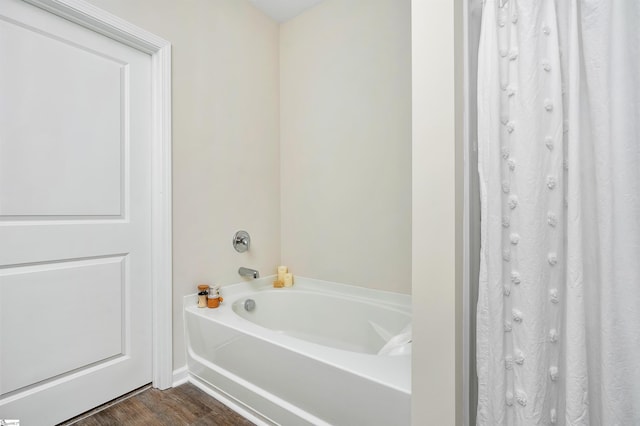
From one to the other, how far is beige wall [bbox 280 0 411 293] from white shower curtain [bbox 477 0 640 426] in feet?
3.29

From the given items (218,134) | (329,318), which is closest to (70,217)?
(218,134)

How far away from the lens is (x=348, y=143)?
212 centimetres

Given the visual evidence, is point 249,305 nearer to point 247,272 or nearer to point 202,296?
point 247,272

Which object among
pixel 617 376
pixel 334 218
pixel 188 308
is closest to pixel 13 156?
pixel 188 308

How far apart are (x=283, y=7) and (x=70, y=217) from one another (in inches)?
80.8

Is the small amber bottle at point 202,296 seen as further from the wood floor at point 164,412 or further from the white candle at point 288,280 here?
the white candle at point 288,280

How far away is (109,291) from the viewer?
1.61 m

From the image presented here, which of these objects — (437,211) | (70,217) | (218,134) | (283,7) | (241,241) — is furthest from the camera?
(283,7)

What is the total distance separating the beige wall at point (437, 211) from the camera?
857mm

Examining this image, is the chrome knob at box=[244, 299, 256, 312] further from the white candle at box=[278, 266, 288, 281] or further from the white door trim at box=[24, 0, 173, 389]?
the white door trim at box=[24, 0, 173, 389]

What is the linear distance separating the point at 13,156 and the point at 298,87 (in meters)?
1.77

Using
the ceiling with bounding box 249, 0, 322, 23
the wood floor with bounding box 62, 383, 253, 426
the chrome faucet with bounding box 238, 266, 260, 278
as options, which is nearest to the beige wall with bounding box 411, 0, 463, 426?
the wood floor with bounding box 62, 383, 253, 426

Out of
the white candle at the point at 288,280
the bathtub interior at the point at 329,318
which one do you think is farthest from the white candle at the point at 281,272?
the bathtub interior at the point at 329,318

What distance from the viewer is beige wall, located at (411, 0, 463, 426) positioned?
33.7 inches
